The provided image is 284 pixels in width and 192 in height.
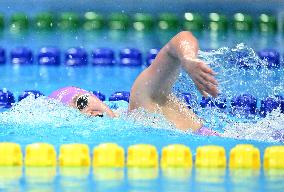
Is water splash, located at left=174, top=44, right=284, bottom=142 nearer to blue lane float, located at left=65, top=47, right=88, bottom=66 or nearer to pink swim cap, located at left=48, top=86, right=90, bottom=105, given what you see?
pink swim cap, located at left=48, top=86, right=90, bottom=105

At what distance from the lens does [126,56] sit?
725 cm

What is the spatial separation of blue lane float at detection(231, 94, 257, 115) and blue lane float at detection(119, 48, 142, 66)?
163 centimetres

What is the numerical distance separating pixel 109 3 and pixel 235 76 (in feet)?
7.97

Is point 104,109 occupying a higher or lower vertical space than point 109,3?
lower

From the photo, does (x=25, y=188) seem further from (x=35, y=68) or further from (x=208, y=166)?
(x=35, y=68)

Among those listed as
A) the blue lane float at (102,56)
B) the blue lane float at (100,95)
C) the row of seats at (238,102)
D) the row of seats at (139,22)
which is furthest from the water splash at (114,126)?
the row of seats at (139,22)

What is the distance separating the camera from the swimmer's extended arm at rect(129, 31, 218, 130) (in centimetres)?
400

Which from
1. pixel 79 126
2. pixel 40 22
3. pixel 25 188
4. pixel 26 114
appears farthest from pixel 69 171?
pixel 40 22

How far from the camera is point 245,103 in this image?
570 centimetres

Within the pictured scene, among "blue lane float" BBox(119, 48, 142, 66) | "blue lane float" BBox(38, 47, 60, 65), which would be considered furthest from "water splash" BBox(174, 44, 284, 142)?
"blue lane float" BBox(38, 47, 60, 65)

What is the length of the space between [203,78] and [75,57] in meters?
3.97

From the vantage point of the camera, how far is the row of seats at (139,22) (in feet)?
27.0

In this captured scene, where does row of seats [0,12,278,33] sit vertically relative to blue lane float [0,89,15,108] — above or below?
above

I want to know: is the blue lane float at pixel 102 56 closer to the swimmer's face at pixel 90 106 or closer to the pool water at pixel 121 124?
the pool water at pixel 121 124
